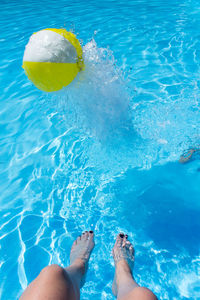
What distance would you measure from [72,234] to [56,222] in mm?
266

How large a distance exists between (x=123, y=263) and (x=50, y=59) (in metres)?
2.18

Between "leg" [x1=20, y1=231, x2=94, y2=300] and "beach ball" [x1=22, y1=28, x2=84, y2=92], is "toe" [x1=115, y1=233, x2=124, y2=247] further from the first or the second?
"beach ball" [x1=22, y1=28, x2=84, y2=92]

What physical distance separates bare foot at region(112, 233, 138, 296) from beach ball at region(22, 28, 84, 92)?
6.15 ft

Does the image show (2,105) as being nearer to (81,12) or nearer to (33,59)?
(33,59)

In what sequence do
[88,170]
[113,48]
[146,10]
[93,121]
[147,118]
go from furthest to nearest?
[146,10]
[113,48]
[147,118]
[88,170]
[93,121]

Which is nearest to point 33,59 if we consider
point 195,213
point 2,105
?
point 195,213

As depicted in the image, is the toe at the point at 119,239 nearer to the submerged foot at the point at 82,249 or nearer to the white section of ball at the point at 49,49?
the submerged foot at the point at 82,249

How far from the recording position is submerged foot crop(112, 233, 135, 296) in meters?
2.22

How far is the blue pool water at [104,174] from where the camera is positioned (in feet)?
9.04

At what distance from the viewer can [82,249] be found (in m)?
2.73

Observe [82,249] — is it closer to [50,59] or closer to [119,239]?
[119,239]

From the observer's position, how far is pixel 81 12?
9250mm

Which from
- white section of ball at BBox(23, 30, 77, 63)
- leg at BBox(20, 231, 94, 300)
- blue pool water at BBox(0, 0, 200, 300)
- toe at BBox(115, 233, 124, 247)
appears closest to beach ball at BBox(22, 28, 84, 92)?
white section of ball at BBox(23, 30, 77, 63)

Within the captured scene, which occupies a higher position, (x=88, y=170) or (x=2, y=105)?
(x=2, y=105)
